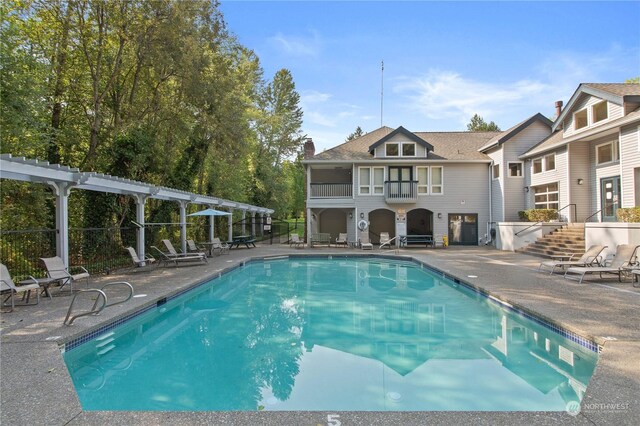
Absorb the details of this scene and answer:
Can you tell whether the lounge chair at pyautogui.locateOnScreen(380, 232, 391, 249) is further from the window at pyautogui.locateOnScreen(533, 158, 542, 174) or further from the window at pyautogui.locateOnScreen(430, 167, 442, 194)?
the window at pyautogui.locateOnScreen(533, 158, 542, 174)

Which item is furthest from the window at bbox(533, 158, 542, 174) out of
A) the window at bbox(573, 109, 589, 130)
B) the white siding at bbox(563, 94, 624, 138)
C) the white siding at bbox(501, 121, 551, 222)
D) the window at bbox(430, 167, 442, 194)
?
the window at bbox(430, 167, 442, 194)

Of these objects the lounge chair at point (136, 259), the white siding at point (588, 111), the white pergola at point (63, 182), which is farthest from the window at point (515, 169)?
the lounge chair at point (136, 259)

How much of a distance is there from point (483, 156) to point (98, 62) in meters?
21.0

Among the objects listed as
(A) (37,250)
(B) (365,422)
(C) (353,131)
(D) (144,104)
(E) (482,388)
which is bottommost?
(E) (482,388)

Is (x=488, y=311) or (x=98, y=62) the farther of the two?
(x=98, y=62)

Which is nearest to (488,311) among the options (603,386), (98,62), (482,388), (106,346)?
(482,388)

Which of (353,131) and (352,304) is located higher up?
(353,131)

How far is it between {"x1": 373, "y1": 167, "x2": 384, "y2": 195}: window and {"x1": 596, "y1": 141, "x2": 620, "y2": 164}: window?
1066 cm

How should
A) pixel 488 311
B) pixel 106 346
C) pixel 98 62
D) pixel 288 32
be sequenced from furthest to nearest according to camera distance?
pixel 288 32
pixel 98 62
pixel 488 311
pixel 106 346

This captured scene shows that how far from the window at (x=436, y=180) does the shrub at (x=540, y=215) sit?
498 centimetres

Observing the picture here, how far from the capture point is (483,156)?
23.1 m

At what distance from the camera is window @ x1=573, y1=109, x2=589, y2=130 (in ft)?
56.0

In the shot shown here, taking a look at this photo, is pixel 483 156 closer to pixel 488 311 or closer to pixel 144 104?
pixel 488 311

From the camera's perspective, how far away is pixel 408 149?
22828 millimetres
